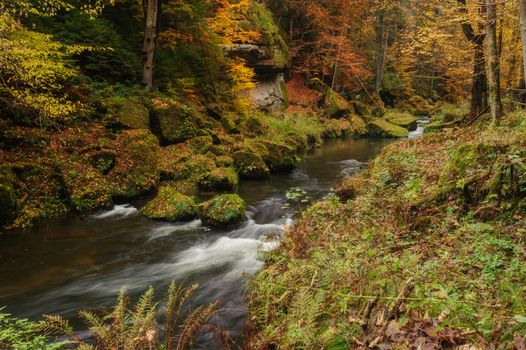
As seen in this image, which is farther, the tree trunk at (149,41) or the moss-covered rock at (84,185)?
the tree trunk at (149,41)

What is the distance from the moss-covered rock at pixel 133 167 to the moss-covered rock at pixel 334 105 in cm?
1923

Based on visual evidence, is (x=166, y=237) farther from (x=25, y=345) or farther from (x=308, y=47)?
(x=308, y=47)

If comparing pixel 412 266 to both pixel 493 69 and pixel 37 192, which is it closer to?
pixel 493 69

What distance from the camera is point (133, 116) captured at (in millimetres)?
13141

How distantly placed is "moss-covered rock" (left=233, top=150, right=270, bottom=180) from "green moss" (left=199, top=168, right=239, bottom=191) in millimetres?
1638

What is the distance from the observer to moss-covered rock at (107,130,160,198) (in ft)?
35.2

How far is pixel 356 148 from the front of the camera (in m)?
21.7

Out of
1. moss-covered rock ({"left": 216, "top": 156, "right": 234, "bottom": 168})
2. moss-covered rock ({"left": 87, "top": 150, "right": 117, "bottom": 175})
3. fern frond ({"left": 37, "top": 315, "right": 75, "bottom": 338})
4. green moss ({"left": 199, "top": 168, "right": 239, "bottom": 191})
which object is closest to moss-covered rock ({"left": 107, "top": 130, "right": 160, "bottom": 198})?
moss-covered rock ({"left": 87, "top": 150, "right": 117, "bottom": 175})

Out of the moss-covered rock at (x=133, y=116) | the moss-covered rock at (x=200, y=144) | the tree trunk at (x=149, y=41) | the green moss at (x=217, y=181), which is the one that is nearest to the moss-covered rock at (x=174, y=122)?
the moss-covered rock at (x=200, y=144)

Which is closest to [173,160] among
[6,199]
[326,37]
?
[6,199]

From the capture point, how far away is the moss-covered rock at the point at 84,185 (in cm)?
958

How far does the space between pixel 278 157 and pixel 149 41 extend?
7692 mm

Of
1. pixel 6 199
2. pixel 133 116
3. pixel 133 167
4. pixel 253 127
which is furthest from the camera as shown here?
pixel 253 127

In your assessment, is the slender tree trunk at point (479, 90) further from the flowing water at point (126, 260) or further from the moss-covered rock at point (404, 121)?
the moss-covered rock at point (404, 121)
